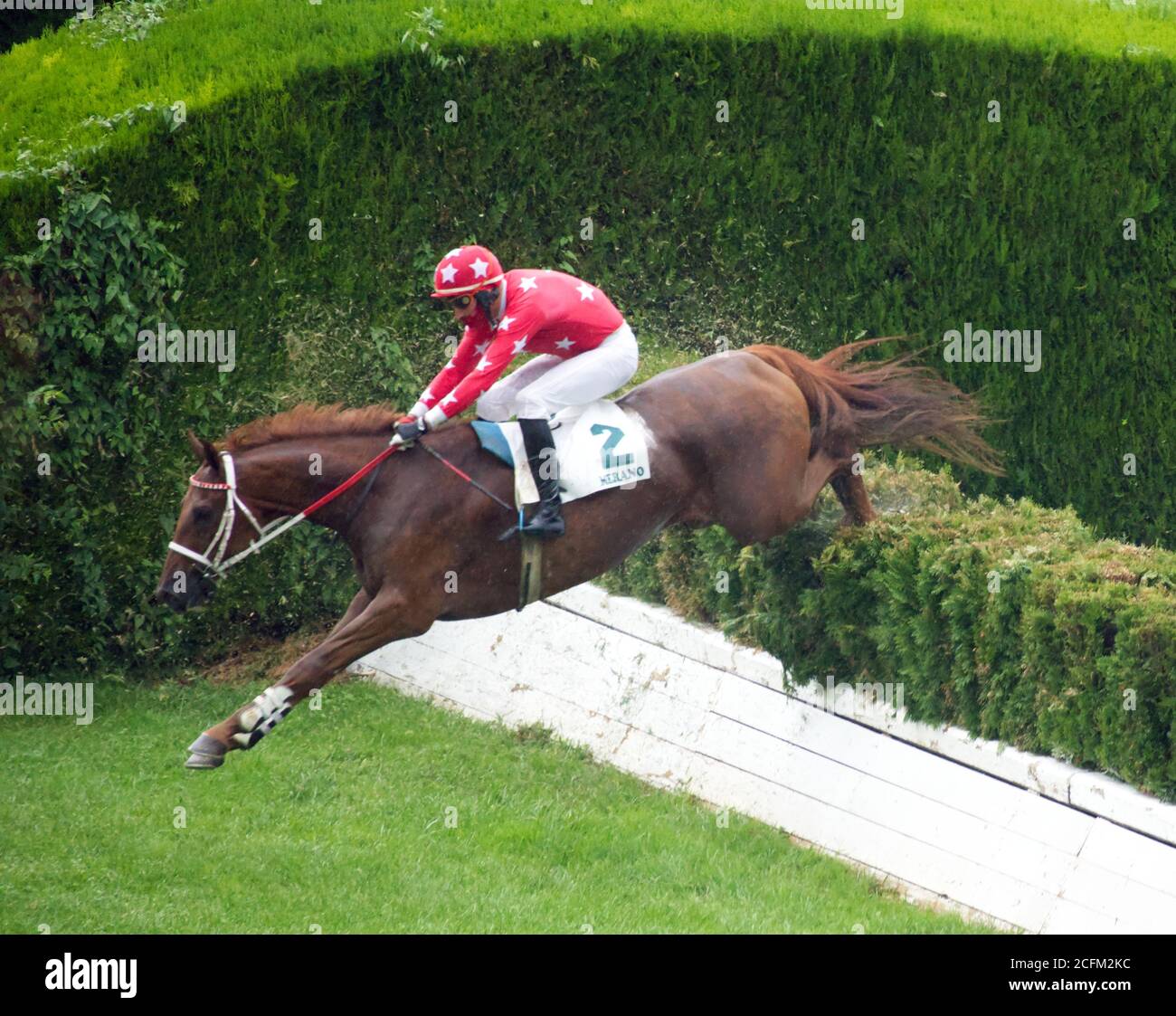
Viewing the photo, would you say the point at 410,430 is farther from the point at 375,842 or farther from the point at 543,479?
the point at 375,842

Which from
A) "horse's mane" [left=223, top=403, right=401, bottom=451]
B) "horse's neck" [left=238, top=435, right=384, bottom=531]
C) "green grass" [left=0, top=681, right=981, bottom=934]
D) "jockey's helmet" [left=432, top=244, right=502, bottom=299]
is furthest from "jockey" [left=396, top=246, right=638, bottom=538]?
"green grass" [left=0, top=681, right=981, bottom=934]

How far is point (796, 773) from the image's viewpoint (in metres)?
8.09

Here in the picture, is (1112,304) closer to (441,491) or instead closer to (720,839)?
(720,839)

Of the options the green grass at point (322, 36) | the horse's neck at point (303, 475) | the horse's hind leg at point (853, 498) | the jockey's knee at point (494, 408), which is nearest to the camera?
the horse's neck at point (303, 475)

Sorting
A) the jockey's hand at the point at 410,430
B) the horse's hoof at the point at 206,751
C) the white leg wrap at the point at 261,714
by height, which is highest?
the jockey's hand at the point at 410,430

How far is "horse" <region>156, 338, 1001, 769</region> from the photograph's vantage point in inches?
258

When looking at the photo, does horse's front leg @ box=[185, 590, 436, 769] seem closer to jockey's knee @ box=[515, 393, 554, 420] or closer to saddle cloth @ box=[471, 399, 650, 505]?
saddle cloth @ box=[471, 399, 650, 505]

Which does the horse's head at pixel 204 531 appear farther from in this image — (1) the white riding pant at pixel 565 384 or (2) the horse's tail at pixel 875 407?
(2) the horse's tail at pixel 875 407

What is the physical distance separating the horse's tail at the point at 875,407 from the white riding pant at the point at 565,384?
0.98 meters

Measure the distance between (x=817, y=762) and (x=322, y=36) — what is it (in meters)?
5.58

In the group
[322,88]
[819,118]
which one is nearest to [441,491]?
[322,88]

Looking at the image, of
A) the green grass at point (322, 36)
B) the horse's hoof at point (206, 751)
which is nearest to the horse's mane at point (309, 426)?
the horse's hoof at point (206, 751)

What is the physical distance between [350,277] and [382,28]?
1.65 metres

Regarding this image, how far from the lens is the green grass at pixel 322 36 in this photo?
31.5 ft
